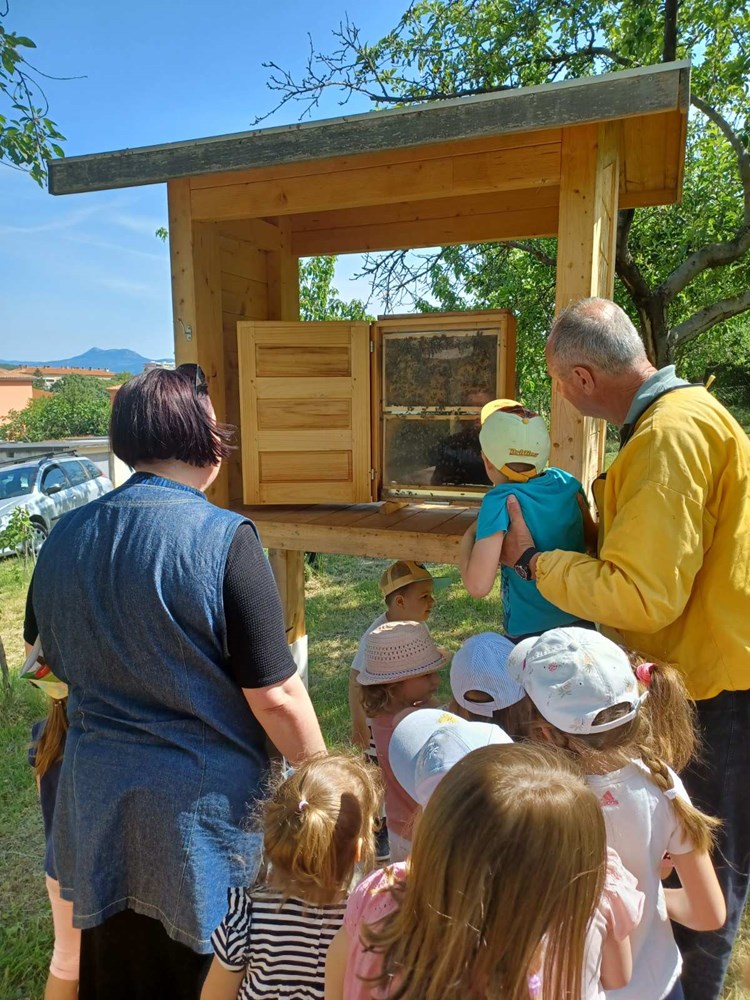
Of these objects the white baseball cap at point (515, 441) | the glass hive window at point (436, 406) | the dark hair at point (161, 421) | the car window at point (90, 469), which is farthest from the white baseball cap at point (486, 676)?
the car window at point (90, 469)

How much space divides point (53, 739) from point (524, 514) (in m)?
1.55

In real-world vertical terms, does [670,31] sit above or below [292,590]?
above

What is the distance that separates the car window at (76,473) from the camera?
13344 mm

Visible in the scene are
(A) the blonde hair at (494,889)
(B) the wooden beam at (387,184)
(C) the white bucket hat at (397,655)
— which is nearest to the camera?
(A) the blonde hair at (494,889)

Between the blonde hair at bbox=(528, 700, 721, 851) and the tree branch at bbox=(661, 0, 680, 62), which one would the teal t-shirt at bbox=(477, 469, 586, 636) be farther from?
the tree branch at bbox=(661, 0, 680, 62)

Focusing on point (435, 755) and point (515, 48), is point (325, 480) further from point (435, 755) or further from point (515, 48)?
point (515, 48)

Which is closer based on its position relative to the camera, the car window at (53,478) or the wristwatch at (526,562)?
the wristwatch at (526,562)

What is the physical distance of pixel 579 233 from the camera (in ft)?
8.50

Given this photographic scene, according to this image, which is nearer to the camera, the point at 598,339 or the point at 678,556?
the point at 678,556

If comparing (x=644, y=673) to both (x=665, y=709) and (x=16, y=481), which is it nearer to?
(x=665, y=709)

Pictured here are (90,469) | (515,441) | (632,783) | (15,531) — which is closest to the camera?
(632,783)

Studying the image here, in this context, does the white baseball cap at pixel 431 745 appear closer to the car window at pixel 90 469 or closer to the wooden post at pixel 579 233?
the wooden post at pixel 579 233

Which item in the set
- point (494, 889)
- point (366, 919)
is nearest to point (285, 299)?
point (366, 919)

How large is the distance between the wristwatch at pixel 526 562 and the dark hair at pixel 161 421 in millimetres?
914
